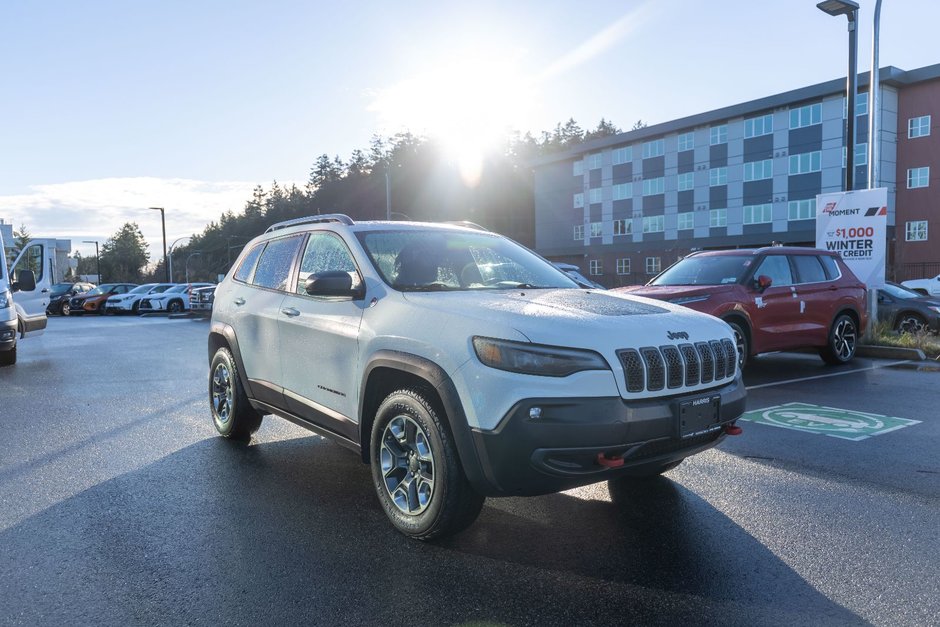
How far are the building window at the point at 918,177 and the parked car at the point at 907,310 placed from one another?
100 ft

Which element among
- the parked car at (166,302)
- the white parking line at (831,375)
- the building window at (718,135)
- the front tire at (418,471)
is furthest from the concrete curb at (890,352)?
the building window at (718,135)

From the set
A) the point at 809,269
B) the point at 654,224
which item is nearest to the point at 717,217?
the point at 654,224

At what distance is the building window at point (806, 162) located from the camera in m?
42.3

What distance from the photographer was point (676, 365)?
3572 mm

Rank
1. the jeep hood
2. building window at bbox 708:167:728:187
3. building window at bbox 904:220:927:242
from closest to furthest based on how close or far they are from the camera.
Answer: the jeep hood < building window at bbox 904:220:927:242 < building window at bbox 708:167:728:187

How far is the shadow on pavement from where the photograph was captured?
3.06 metres

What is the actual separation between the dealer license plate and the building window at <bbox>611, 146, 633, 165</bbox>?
5188cm

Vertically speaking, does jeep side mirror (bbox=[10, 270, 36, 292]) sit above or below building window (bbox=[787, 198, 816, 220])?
below

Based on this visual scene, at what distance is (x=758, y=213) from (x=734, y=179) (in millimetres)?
2809

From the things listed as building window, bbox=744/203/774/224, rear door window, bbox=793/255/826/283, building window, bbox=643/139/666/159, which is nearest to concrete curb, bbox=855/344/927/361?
rear door window, bbox=793/255/826/283

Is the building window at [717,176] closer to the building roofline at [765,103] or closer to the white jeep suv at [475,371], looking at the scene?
the building roofline at [765,103]

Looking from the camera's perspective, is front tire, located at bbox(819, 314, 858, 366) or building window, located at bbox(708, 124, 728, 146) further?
building window, located at bbox(708, 124, 728, 146)

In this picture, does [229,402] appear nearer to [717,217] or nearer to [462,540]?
[462,540]

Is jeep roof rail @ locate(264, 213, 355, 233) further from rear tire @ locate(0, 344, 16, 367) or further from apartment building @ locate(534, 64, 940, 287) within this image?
apartment building @ locate(534, 64, 940, 287)
